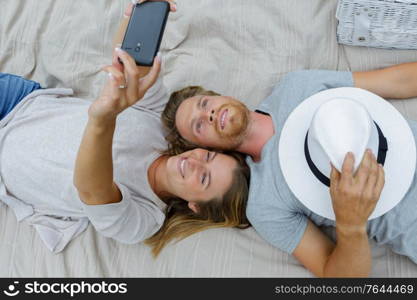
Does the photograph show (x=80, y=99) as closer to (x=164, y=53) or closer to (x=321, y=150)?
(x=164, y=53)

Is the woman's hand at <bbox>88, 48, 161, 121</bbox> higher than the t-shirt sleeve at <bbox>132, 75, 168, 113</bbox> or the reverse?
higher

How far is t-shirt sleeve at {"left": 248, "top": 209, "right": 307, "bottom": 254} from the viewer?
1218 mm

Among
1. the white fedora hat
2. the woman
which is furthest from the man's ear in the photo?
the white fedora hat

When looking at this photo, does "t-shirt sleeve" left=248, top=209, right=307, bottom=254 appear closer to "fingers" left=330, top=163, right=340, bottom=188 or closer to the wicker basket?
"fingers" left=330, top=163, right=340, bottom=188

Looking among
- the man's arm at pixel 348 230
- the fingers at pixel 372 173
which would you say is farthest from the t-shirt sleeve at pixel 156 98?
the fingers at pixel 372 173

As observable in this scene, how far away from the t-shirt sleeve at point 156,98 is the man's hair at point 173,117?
0.09ft

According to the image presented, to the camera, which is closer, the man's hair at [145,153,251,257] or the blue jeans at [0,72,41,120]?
the man's hair at [145,153,251,257]

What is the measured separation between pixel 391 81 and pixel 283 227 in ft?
1.72

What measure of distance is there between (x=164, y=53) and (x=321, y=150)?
699 millimetres

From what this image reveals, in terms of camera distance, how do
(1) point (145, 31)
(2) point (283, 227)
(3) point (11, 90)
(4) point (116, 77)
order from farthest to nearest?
(3) point (11, 90)
(2) point (283, 227)
(1) point (145, 31)
(4) point (116, 77)

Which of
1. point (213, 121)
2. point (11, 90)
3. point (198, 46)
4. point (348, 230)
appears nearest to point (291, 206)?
point (348, 230)

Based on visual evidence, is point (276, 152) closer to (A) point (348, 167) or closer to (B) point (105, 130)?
(A) point (348, 167)

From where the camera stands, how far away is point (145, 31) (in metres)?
1.06

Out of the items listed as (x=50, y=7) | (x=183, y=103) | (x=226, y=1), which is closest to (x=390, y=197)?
(x=183, y=103)
